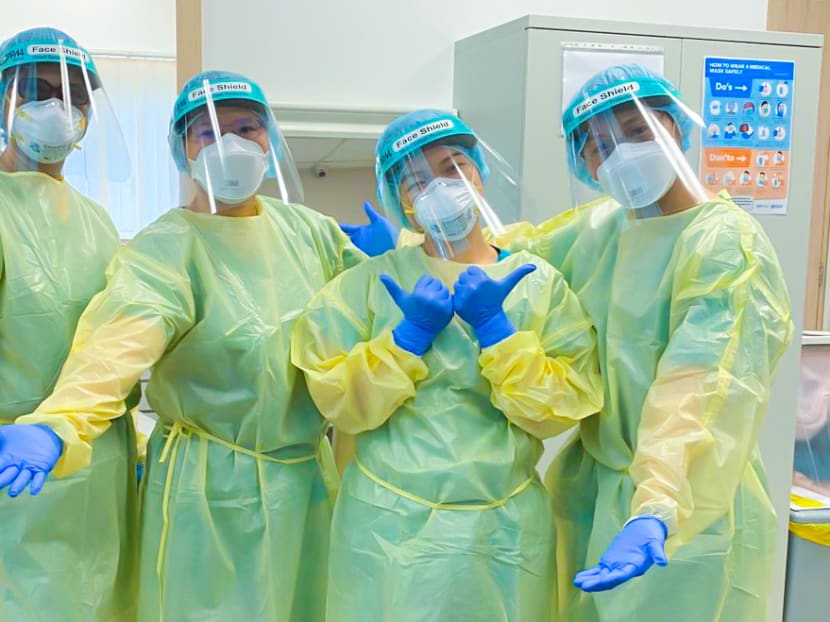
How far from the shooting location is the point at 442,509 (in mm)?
1395

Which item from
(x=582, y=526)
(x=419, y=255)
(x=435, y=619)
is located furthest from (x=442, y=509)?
(x=419, y=255)

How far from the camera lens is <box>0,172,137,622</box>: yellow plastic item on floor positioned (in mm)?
1524

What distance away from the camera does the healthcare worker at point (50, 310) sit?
5.02 ft

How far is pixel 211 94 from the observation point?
151 centimetres

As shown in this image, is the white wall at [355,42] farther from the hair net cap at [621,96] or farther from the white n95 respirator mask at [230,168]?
the hair net cap at [621,96]

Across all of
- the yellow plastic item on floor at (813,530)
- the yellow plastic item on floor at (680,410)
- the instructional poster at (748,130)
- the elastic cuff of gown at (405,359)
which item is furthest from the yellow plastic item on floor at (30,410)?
the yellow plastic item on floor at (813,530)

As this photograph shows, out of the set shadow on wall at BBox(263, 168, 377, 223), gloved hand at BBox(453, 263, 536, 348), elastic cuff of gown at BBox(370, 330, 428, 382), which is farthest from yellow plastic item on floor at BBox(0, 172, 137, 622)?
shadow on wall at BBox(263, 168, 377, 223)

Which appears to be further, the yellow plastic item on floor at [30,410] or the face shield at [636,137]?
the yellow plastic item on floor at [30,410]

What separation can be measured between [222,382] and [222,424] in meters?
0.08

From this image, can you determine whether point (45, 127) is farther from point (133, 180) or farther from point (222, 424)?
point (222, 424)

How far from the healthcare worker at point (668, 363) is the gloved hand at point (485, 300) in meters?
0.21

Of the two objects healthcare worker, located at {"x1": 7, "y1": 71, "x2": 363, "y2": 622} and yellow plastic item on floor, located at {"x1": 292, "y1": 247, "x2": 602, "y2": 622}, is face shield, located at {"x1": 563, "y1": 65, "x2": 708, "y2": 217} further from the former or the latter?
healthcare worker, located at {"x1": 7, "y1": 71, "x2": 363, "y2": 622}

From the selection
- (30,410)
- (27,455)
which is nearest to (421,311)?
(27,455)

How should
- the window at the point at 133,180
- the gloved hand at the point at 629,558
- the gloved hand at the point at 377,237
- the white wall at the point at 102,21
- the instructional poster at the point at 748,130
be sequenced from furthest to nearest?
1. the white wall at the point at 102,21
2. the instructional poster at the point at 748,130
3. the gloved hand at the point at 377,237
4. the window at the point at 133,180
5. the gloved hand at the point at 629,558
